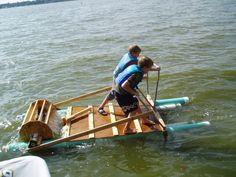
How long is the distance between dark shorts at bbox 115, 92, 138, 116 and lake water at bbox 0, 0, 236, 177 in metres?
0.74

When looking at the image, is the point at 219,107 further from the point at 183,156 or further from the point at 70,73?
the point at 70,73

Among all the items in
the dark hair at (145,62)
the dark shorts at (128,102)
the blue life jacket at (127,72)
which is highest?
the dark hair at (145,62)

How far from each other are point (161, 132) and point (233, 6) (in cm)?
2206

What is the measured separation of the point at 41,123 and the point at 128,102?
199cm

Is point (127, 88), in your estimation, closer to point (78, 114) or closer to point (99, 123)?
point (99, 123)

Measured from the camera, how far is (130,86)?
24.2ft

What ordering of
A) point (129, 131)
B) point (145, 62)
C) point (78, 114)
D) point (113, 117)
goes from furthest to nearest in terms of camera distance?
point (78, 114) < point (113, 117) < point (129, 131) < point (145, 62)

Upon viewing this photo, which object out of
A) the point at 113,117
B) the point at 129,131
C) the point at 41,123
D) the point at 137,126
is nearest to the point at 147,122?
the point at 137,126

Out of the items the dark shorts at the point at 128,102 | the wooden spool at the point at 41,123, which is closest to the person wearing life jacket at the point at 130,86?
the dark shorts at the point at 128,102

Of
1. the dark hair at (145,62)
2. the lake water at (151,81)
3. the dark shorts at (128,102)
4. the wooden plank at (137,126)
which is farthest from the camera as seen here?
the dark shorts at (128,102)

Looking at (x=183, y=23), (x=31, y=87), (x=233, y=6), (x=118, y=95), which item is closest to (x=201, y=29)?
(x=183, y=23)

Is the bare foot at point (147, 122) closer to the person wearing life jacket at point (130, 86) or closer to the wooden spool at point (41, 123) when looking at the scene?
the person wearing life jacket at point (130, 86)

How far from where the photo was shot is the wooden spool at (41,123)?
7.55 m

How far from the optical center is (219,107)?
956 cm
